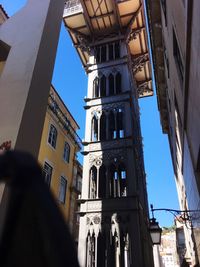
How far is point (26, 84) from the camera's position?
14.1 ft

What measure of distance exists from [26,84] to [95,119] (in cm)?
1398

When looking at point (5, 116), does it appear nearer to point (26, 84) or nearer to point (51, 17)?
point (26, 84)

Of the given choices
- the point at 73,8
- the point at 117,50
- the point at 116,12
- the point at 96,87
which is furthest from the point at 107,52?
the point at 73,8

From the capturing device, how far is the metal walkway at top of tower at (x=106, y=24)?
71.1 ft

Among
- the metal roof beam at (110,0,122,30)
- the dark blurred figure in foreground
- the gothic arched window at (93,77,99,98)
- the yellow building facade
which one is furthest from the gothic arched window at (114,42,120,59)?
the dark blurred figure in foreground

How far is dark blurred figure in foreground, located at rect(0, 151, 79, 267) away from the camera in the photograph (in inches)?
26.5

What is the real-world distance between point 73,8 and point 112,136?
45.8ft

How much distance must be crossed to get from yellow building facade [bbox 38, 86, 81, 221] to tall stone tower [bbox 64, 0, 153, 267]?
2.68 metres

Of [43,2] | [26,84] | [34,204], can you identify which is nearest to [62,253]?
[34,204]

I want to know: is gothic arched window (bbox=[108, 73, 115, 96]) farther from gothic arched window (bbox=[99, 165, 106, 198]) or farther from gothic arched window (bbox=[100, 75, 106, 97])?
gothic arched window (bbox=[99, 165, 106, 198])

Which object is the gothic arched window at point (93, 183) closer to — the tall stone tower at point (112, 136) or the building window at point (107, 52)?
the tall stone tower at point (112, 136)

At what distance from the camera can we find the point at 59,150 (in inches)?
743

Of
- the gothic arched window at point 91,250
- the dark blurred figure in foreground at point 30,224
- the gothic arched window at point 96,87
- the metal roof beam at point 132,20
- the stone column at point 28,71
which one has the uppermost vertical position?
the metal roof beam at point 132,20

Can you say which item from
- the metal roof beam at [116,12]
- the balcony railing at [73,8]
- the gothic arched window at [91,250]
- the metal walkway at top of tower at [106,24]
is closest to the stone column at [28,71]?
the gothic arched window at [91,250]
